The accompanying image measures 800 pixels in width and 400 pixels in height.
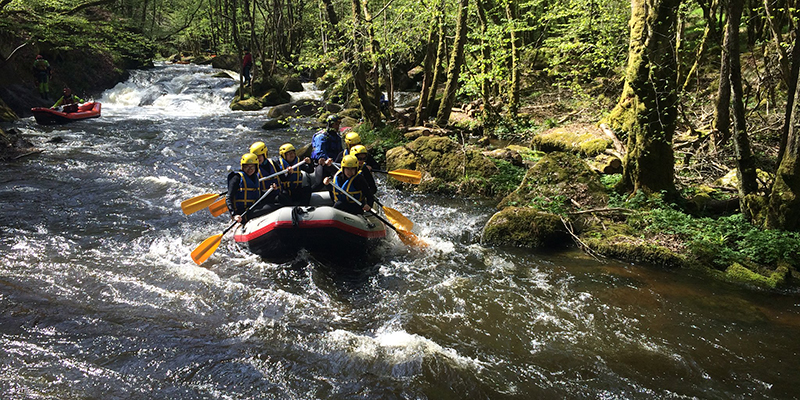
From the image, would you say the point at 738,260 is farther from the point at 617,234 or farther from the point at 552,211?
the point at 552,211

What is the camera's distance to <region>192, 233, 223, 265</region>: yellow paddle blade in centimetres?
554

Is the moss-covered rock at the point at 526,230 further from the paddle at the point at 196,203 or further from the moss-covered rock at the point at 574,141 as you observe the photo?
the paddle at the point at 196,203

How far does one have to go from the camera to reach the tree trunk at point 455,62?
35.1 ft

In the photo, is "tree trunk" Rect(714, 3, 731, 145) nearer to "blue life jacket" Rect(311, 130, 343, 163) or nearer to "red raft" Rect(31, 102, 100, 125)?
"blue life jacket" Rect(311, 130, 343, 163)

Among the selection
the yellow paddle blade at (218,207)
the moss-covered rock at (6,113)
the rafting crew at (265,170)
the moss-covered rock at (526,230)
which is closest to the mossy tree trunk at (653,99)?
the moss-covered rock at (526,230)

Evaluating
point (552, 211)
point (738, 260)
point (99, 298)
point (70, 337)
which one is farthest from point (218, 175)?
point (738, 260)

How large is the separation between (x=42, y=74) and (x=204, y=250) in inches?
619

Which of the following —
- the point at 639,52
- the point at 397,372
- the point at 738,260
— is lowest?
the point at 397,372

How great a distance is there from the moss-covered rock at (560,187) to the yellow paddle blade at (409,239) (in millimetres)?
1771

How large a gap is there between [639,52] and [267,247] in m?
5.53

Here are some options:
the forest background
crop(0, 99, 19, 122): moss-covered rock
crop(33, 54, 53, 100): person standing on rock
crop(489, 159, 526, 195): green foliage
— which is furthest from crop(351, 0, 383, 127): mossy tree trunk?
crop(33, 54, 53, 100): person standing on rock

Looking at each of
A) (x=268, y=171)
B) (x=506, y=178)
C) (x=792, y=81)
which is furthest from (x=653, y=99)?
(x=268, y=171)

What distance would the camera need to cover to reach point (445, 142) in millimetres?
9562

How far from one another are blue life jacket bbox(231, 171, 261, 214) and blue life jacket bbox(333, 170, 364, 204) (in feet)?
3.54
